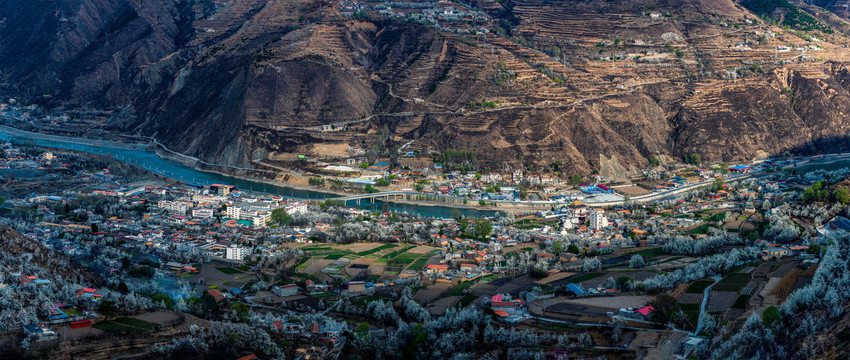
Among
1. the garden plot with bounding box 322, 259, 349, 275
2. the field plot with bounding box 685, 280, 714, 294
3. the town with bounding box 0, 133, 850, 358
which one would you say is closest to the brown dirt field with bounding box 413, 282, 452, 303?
the town with bounding box 0, 133, 850, 358

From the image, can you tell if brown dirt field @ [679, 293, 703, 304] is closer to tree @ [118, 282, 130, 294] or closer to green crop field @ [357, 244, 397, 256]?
green crop field @ [357, 244, 397, 256]

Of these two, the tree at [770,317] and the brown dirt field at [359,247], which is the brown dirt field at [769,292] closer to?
the tree at [770,317]

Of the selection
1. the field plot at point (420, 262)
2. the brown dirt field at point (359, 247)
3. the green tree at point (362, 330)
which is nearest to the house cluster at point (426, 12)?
the brown dirt field at point (359, 247)

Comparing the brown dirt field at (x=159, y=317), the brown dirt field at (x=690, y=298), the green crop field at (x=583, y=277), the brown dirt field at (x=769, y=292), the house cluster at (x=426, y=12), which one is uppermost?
the house cluster at (x=426, y=12)

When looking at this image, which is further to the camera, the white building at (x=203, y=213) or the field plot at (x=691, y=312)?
the white building at (x=203, y=213)

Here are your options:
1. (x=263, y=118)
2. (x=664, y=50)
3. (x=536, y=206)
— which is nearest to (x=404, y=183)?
(x=536, y=206)

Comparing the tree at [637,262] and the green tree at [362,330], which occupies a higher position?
the tree at [637,262]

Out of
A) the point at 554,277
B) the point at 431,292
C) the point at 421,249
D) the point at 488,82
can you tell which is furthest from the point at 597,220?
the point at 488,82
